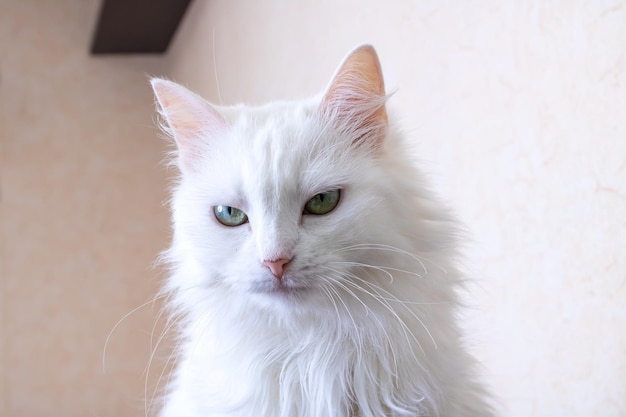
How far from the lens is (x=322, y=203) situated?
0.83 meters

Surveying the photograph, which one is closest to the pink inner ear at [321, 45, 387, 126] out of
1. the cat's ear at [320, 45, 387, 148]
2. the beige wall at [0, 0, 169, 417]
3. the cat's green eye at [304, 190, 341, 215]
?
the cat's ear at [320, 45, 387, 148]

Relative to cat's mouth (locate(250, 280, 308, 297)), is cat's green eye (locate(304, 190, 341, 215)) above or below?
above

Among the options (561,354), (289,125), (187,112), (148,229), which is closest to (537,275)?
(561,354)

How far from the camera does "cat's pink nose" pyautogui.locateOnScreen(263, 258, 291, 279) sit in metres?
0.78

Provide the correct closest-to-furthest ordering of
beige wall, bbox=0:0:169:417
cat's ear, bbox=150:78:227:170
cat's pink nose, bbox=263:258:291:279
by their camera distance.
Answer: cat's pink nose, bbox=263:258:291:279 < cat's ear, bbox=150:78:227:170 < beige wall, bbox=0:0:169:417

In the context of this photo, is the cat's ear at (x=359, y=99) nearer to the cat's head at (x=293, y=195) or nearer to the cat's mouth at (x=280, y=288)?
the cat's head at (x=293, y=195)

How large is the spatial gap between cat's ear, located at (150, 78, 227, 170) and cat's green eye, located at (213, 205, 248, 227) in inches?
4.7

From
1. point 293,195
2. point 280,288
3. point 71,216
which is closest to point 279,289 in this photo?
point 280,288

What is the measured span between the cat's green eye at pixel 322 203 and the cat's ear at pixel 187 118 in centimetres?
18

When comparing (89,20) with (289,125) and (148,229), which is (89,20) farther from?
(289,125)

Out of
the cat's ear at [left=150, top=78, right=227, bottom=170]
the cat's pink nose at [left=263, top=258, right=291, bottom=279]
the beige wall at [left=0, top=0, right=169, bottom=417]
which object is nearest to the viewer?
the cat's pink nose at [left=263, top=258, right=291, bottom=279]

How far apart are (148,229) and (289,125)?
2570 mm

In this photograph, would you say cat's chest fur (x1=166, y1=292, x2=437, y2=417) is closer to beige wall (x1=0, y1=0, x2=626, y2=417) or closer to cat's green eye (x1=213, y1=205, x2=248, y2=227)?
cat's green eye (x1=213, y1=205, x2=248, y2=227)

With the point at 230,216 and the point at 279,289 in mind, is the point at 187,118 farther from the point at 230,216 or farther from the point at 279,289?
the point at 279,289
